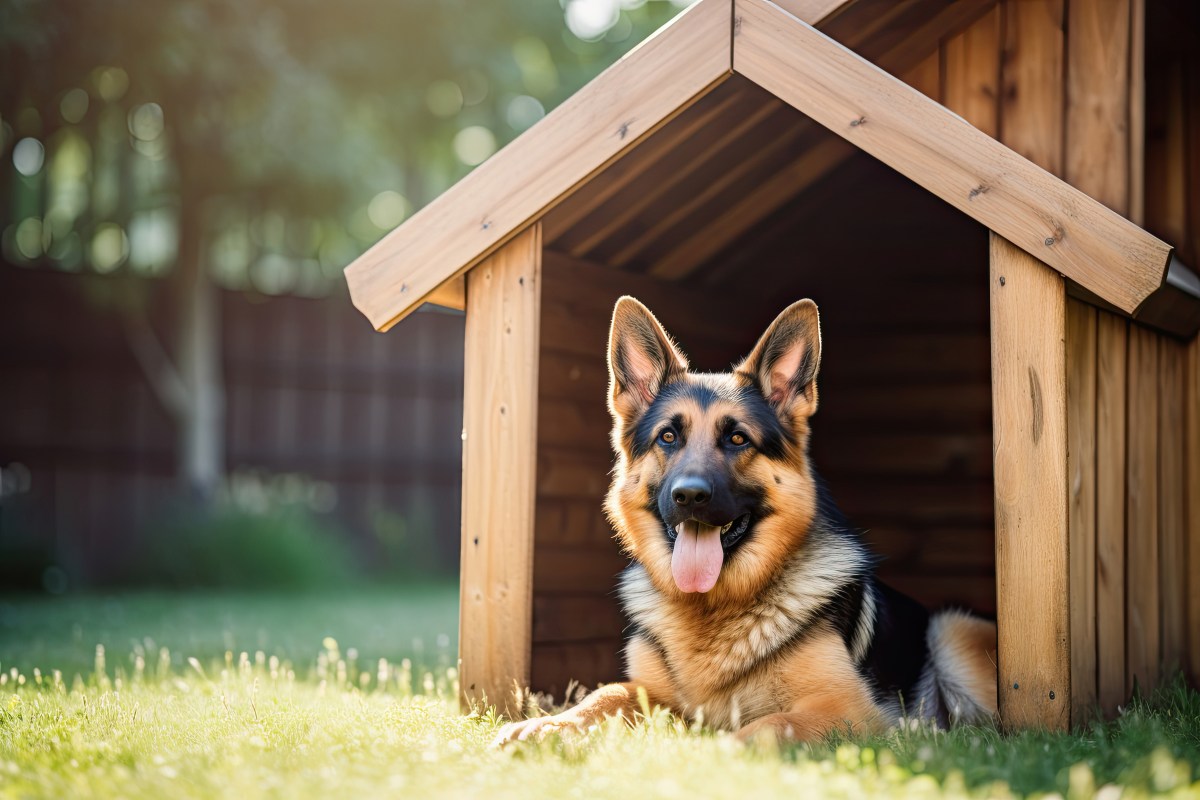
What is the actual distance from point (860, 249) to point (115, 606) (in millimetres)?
6780

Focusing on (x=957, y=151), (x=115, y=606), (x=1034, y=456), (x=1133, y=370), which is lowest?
(x=115, y=606)

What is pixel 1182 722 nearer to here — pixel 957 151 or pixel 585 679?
pixel 957 151

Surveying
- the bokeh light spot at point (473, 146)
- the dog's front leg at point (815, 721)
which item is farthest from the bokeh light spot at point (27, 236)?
the dog's front leg at point (815, 721)

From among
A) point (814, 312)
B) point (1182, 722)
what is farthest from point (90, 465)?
point (1182, 722)

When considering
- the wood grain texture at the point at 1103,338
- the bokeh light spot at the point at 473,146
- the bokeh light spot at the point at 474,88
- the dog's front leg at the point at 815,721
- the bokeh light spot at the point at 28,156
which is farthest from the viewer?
the bokeh light spot at the point at 473,146

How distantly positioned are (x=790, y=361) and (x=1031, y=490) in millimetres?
1010

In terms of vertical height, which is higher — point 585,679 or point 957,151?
point 957,151

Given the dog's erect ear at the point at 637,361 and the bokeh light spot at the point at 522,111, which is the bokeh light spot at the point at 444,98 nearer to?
the bokeh light spot at the point at 522,111

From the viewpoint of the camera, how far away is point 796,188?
6590mm

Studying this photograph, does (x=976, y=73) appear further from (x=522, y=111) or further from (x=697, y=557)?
(x=522, y=111)

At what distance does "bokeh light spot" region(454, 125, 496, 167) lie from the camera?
17547mm

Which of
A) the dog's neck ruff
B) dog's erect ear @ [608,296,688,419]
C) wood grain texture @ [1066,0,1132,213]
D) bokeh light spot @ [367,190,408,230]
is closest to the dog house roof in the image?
wood grain texture @ [1066,0,1132,213]

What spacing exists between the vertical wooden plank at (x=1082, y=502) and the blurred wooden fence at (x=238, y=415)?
9582 mm

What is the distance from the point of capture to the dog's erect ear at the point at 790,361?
446 centimetres
